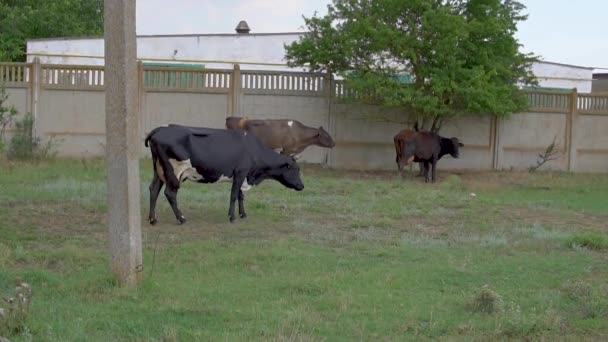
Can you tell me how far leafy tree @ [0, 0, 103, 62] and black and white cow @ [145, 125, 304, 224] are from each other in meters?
18.2

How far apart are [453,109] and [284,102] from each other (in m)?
4.28

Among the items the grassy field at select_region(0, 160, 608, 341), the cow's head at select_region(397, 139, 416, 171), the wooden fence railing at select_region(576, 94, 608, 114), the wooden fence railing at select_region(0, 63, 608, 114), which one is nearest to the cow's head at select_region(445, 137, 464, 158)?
the cow's head at select_region(397, 139, 416, 171)

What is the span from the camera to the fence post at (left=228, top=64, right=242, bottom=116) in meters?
22.7

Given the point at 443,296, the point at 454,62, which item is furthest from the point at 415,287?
the point at 454,62

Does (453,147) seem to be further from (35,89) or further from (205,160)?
(205,160)

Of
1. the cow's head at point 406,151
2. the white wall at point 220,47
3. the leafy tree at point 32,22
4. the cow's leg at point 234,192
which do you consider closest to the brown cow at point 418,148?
the cow's head at point 406,151

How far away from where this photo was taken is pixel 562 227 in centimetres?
1414

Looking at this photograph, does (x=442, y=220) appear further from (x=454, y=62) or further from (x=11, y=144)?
(x=11, y=144)

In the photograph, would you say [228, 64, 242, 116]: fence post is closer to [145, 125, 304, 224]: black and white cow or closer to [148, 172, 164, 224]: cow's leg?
[145, 125, 304, 224]: black and white cow

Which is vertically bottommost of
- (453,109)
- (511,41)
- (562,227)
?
(562,227)

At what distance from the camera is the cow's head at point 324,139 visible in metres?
21.8

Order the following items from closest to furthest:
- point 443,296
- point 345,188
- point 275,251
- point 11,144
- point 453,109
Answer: point 443,296
point 275,251
point 345,188
point 11,144
point 453,109

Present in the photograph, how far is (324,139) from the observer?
21812 millimetres

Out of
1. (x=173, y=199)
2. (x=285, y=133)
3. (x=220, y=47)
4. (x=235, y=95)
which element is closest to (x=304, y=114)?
(x=235, y=95)
